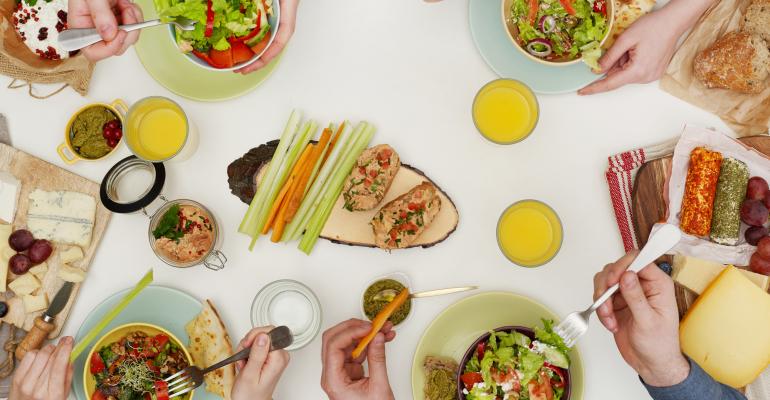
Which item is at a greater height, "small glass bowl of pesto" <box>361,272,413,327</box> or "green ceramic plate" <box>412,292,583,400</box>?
"small glass bowl of pesto" <box>361,272,413,327</box>

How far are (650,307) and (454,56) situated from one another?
3.90ft

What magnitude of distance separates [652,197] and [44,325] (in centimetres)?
242

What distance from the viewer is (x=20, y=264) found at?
228 cm

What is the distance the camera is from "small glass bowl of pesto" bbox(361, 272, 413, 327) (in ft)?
7.39

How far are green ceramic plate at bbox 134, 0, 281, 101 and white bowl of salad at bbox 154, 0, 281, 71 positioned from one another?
6.8 inches

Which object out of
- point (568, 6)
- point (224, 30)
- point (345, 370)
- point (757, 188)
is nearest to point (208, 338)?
point (345, 370)

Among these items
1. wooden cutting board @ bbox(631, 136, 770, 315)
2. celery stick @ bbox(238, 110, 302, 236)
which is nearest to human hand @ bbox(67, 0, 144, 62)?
celery stick @ bbox(238, 110, 302, 236)

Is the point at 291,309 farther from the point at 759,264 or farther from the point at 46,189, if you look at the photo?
the point at 759,264

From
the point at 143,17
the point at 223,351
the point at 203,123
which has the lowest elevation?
the point at 223,351

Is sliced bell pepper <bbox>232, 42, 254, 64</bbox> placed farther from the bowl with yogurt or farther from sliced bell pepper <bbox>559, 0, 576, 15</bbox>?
sliced bell pepper <bbox>559, 0, 576, 15</bbox>

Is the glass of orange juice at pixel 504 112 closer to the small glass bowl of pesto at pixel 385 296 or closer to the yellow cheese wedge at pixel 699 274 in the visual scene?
the small glass bowl of pesto at pixel 385 296

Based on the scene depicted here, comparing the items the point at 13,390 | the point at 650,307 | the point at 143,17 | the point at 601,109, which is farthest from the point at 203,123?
the point at 650,307

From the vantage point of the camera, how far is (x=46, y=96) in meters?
2.37

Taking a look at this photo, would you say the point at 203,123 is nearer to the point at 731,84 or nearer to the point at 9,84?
the point at 9,84
